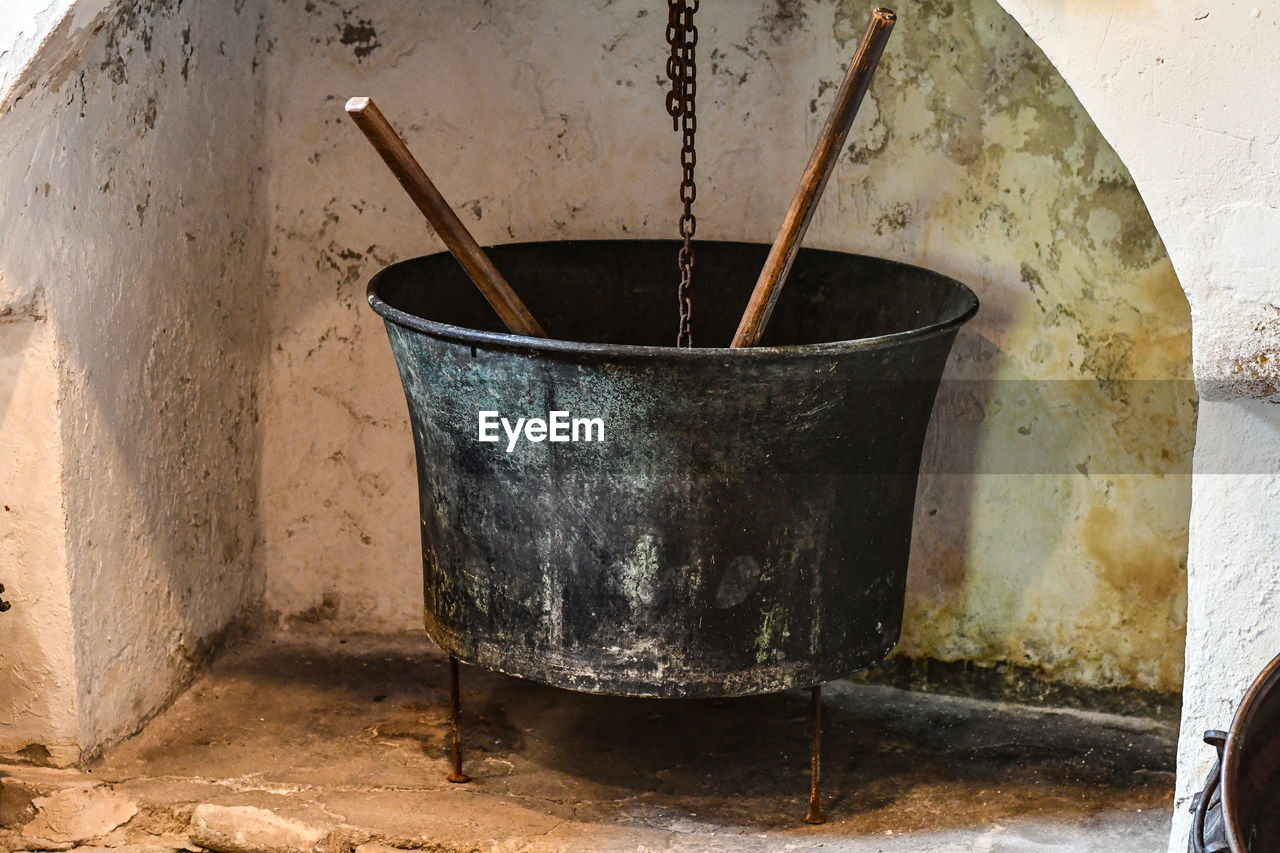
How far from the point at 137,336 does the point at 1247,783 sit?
182 cm

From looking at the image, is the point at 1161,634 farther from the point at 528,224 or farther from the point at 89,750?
the point at 89,750

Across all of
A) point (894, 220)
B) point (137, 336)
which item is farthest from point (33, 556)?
point (894, 220)

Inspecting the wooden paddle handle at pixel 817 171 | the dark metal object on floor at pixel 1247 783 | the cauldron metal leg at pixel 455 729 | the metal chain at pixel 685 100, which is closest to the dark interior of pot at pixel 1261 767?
the dark metal object on floor at pixel 1247 783

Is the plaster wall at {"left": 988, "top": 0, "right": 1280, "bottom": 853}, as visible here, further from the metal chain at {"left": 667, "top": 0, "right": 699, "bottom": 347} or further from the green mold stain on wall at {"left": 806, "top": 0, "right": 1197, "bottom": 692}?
the green mold stain on wall at {"left": 806, "top": 0, "right": 1197, "bottom": 692}

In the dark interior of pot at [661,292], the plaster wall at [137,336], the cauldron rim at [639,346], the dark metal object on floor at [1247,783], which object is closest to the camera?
the dark metal object on floor at [1247,783]

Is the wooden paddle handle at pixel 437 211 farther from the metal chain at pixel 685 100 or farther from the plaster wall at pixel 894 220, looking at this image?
the plaster wall at pixel 894 220

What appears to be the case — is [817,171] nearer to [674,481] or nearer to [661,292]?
[674,481]

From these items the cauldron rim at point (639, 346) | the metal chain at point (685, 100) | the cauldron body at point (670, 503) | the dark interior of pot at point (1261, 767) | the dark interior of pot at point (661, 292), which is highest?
the metal chain at point (685, 100)

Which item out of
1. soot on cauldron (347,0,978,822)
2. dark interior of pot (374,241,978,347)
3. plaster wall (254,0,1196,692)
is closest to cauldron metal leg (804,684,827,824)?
soot on cauldron (347,0,978,822)

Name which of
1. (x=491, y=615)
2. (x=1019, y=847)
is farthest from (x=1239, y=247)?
(x=491, y=615)

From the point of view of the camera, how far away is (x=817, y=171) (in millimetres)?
1994

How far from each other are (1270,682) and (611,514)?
86 centimetres

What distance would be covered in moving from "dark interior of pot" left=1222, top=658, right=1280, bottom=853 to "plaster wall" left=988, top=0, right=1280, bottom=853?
0.30 m

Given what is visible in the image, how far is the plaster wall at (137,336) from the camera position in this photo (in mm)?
2189
